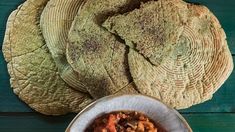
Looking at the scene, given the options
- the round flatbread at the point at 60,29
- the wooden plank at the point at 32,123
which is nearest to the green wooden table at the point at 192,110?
the wooden plank at the point at 32,123

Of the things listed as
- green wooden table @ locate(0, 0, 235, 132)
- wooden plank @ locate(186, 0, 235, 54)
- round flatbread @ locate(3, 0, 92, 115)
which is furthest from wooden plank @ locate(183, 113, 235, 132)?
round flatbread @ locate(3, 0, 92, 115)

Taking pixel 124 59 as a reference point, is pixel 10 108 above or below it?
below

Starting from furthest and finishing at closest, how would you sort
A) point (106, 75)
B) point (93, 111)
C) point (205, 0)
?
point (205, 0) → point (106, 75) → point (93, 111)

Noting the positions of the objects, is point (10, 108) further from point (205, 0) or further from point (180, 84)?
point (205, 0)

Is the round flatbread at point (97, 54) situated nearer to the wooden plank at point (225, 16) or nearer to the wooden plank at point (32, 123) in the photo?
the wooden plank at point (32, 123)

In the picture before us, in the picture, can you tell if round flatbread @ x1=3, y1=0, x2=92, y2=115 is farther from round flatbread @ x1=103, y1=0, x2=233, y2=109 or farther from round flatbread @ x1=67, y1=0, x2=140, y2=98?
round flatbread @ x1=103, y1=0, x2=233, y2=109

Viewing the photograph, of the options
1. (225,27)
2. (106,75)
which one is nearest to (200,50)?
(225,27)
